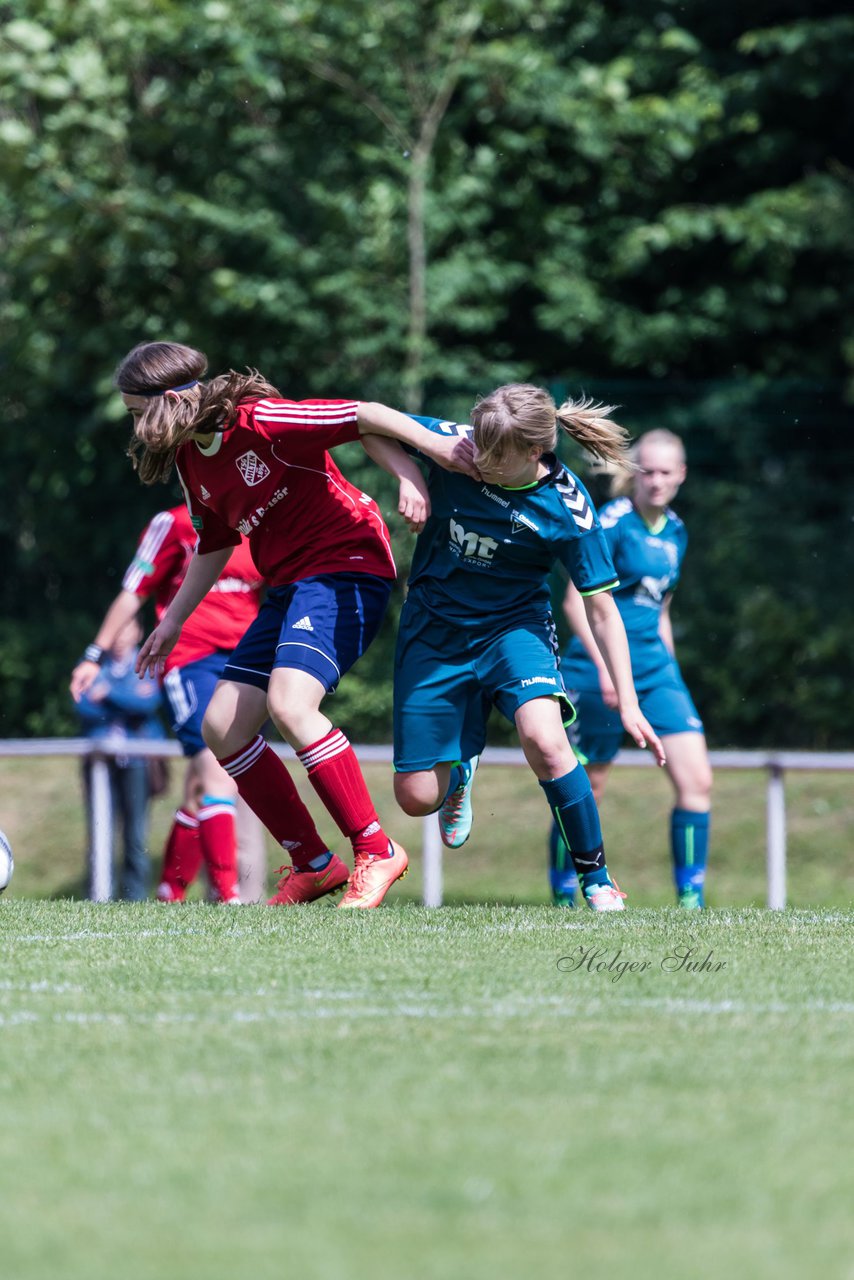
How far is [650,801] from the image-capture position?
1180 centimetres

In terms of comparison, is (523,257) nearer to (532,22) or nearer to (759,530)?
(532,22)

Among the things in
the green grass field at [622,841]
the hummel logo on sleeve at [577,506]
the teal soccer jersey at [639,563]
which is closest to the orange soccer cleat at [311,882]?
the hummel logo on sleeve at [577,506]

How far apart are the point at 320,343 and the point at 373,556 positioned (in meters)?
7.48

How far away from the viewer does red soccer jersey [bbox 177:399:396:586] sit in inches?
221

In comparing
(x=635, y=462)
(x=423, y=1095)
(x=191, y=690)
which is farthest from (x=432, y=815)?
(x=423, y=1095)

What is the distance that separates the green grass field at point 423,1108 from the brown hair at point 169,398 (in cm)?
157

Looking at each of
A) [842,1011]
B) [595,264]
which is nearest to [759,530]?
[595,264]

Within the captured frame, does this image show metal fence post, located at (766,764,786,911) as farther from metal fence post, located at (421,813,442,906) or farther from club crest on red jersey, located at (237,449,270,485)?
club crest on red jersey, located at (237,449,270,485)

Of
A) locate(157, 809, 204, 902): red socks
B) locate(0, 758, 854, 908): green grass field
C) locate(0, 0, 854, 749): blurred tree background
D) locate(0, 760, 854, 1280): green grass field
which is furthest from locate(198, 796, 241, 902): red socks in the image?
locate(0, 0, 854, 749): blurred tree background

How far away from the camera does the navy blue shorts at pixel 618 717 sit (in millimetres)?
7363

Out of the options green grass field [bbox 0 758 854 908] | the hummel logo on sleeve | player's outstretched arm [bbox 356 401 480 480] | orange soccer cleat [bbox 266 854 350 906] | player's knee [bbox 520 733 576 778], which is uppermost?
player's outstretched arm [bbox 356 401 480 480]

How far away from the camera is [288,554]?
5.82 m

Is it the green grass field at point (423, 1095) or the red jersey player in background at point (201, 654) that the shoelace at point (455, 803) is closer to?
the green grass field at point (423, 1095)

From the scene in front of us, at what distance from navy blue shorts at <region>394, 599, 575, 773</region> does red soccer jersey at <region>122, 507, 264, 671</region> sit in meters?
1.76
